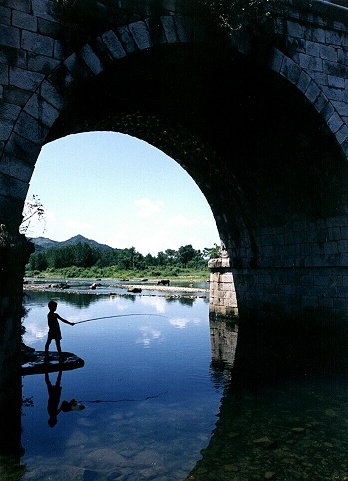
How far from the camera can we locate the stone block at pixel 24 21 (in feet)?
20.7

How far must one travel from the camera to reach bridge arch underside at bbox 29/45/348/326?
8734 mm

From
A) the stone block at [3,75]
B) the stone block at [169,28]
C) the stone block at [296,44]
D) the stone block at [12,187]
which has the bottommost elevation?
the stone block at [12,187]

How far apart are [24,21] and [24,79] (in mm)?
891

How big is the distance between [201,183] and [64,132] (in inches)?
203

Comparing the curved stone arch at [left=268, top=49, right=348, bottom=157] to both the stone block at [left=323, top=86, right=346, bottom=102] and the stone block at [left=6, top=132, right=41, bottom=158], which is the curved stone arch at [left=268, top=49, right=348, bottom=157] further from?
the stone block at [left=6, top=132, right=41, bottom=158]

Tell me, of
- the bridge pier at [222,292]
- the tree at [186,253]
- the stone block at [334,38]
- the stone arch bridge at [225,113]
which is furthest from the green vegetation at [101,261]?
the stone block at [334,38]

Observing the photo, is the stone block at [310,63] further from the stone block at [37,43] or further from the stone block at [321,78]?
the stone block at [37,43]

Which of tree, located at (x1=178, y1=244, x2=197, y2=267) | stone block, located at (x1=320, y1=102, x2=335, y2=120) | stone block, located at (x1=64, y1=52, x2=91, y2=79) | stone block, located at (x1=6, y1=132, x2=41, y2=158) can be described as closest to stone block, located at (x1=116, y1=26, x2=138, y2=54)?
stone block, located at (x1=64, y1=52, x2=91, y2=79)

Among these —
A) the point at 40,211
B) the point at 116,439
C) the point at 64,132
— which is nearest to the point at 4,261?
the point at 116,439

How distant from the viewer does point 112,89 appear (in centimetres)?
902

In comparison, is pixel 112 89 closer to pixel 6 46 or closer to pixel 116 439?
pixel 6 46

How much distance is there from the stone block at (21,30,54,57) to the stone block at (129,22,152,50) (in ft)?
4.50

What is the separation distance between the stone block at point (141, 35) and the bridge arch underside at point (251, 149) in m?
0.31

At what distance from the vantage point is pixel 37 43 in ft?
21.1
